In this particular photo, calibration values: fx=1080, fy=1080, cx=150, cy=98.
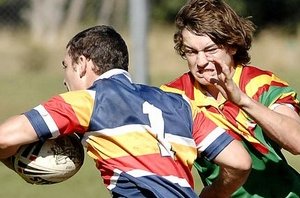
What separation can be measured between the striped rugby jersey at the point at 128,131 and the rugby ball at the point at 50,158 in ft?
0.52

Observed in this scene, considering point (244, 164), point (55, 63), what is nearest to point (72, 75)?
point (244, 164)

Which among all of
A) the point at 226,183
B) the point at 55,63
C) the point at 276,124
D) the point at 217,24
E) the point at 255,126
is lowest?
the point at 55,63

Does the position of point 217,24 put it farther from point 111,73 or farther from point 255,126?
point 111,73

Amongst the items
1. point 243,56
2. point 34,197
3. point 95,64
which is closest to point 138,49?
point 34,197

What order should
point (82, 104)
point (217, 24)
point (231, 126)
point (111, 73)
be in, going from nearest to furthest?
point (82, 104)
point (111, 73)
point (217, 24)
point (231, 126)

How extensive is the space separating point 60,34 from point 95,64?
1470 cm

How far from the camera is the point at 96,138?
4.42 metres

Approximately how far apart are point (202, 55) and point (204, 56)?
13mm

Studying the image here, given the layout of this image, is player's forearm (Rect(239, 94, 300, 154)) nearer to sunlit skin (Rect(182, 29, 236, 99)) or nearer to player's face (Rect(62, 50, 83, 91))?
sunlit skin (Rect(182, 29, 236, 99))

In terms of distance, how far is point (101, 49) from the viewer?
15.0 ft

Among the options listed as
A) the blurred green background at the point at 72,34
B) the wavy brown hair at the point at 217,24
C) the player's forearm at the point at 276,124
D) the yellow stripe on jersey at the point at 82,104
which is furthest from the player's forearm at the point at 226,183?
the blurred green background at the point at 72,34

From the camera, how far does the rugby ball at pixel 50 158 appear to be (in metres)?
4.58

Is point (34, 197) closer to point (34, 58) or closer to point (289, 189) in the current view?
point (289, 189)

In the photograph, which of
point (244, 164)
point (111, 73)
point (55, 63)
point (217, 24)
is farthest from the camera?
point (55, 63)
